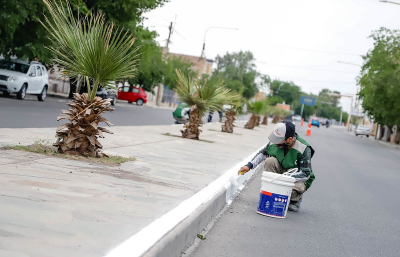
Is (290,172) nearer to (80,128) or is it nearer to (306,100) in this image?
(80,128)

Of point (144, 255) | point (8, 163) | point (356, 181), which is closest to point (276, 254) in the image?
point (144, 255)

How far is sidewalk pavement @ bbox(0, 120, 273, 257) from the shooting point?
408cm

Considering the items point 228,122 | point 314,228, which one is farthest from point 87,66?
point 228,122

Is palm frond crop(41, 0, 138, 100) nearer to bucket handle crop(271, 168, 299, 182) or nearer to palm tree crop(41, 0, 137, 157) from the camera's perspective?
palm tree crop(41, 0, 137, 157)

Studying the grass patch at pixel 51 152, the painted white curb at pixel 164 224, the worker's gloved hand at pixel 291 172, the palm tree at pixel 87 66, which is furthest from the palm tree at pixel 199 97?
the worker's gloved hand at pixel 291 172

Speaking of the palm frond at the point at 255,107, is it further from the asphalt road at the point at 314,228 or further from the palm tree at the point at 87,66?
the palm tree at the point at 87,66

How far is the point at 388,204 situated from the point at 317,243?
4651mm

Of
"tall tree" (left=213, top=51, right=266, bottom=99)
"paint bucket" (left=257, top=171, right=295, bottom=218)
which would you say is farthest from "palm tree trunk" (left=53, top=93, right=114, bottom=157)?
"tall tree" (left=213, top=51, right=266, bottom=99)

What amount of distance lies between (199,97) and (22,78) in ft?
36.1

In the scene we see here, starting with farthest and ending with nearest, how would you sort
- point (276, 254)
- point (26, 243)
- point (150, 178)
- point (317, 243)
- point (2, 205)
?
point (150, 178) < point (317, 243) < point (276, 254) < point (2, 205) < point (26, 243)

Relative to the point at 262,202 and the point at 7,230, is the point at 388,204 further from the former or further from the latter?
the point at 7,230

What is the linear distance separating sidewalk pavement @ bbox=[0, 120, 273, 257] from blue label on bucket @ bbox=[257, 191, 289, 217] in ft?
2.05

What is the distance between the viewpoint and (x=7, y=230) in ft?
13.7

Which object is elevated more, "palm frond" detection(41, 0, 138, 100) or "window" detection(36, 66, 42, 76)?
"palm frond" detection(41, 0, 138, 100)
